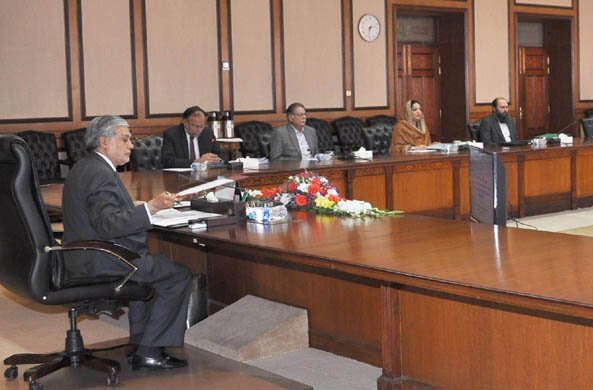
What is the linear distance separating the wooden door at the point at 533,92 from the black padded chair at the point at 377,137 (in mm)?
4510

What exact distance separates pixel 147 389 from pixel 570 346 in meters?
1.91

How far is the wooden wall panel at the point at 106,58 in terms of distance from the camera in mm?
10039

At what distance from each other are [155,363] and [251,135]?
697cm

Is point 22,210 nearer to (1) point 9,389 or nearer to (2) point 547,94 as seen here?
(1) point 9,389

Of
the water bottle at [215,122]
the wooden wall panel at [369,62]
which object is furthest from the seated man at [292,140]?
the wooden wall panel at [369,62]

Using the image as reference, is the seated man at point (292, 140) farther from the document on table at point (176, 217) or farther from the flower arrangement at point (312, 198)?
the document on table at point (176, 217)

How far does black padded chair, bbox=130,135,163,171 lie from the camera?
8.88 m

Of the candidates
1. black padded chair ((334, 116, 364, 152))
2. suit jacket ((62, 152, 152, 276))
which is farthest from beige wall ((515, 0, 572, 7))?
suit jacket ((62, 152, 152, 276))

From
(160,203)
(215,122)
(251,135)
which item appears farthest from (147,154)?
(160,203)

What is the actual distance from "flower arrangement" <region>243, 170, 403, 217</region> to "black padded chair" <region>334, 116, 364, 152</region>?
672cm

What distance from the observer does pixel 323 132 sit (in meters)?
11.7

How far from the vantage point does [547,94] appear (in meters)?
15.6

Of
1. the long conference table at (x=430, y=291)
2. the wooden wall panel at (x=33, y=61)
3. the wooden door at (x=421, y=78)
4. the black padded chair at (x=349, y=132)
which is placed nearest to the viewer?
the long conference table at (x=430, y=291)

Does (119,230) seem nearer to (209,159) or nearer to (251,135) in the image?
(209,159)
